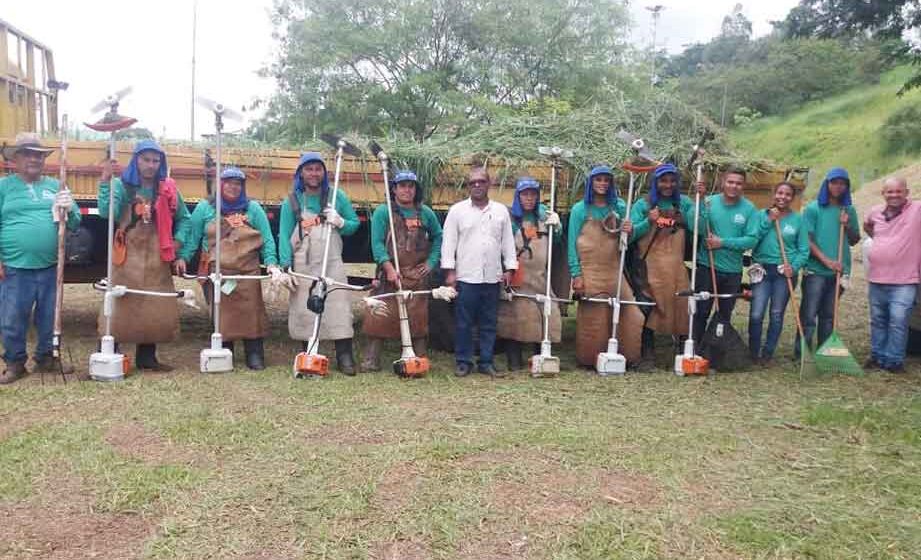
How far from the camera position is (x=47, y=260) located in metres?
5.30

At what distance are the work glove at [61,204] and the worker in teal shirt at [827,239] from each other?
18.4ft

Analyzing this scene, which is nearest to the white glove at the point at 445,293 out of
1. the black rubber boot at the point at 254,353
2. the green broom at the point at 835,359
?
the black rubber boot at the point at 254,353

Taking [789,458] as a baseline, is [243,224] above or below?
above

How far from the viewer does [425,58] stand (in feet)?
46.1

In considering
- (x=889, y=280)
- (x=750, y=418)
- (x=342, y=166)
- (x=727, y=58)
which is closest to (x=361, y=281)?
(x=342, y=166)

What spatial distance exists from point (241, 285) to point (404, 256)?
1.27 m

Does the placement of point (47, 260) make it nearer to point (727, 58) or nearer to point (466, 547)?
point (466, 547)

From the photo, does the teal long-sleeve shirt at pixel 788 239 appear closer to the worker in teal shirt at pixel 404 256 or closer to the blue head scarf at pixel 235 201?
the worker in teal shirt at pixel 404 256

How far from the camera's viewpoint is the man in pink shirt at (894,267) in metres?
5.94

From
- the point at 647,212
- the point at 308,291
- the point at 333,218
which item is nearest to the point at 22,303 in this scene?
the point at 308,291

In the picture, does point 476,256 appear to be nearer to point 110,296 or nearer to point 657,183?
point 657,183

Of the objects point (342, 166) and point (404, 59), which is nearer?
point (342, 166)

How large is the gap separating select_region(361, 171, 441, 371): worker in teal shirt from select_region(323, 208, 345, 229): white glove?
12.2 inches

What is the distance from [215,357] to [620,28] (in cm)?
1188
